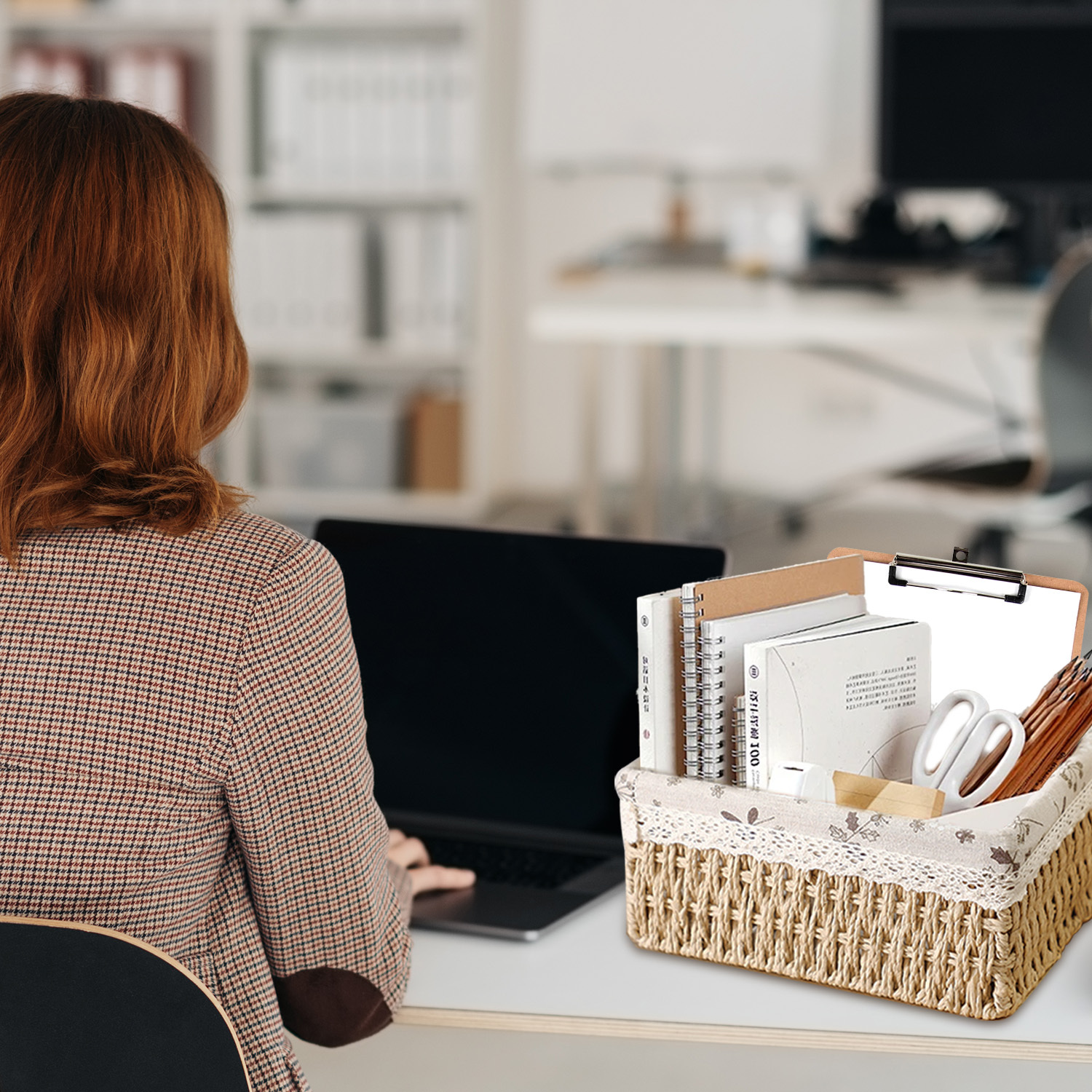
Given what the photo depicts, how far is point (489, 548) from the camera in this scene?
114cm

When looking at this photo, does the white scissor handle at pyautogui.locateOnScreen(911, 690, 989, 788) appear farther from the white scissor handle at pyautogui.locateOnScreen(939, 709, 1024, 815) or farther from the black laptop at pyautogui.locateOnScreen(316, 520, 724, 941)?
the black laptop at pyautogui.locateOnScreen(316, 520, 724, 941)

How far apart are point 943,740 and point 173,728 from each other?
46 cm

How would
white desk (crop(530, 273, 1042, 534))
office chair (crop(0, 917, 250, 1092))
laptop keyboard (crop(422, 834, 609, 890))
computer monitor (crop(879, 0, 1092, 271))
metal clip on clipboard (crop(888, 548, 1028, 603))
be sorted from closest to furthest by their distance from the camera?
office chair (crop(0, 917, 250, 1092))
metal clip on clipboard (crop(888, 548, 1028, 603))
laptop keyboard (crop(422, 834, 609, 890))
white desk (crop(530, 273, 1042, 534))
computer monitor (crop(879, 0, 1092, 271))

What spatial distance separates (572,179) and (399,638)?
3.50m

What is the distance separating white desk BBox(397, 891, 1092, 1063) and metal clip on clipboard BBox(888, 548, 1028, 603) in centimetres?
22

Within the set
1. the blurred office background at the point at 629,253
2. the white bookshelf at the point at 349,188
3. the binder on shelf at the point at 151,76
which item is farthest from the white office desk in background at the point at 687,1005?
the binder on shelf at the point at 151,76

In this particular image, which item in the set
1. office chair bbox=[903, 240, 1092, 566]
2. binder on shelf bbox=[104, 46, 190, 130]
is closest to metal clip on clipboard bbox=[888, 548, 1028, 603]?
office chair bbox=[903, 240, 1092, 566]

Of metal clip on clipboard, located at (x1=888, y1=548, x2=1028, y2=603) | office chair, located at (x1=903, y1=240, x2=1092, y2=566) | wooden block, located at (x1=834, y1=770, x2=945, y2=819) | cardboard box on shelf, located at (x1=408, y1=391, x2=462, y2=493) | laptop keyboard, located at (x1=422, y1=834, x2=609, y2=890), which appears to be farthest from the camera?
cardboard box on shelf, located at (x1=408, y1=391, x2=462, y2=493)

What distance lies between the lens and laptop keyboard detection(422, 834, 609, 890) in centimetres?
105

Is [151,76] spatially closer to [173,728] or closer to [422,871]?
[422,871]

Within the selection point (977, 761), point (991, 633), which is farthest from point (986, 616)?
point (977, 761)

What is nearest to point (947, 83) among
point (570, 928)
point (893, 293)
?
point (893, 293)

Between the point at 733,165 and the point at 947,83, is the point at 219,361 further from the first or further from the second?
the point at 733,165

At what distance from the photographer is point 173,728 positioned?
766 millimetres
